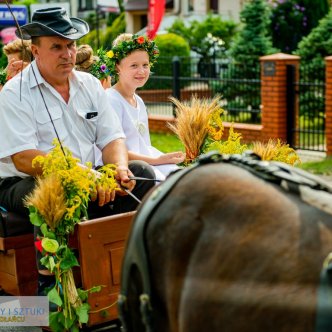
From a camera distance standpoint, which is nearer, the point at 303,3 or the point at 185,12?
the point at 303,3

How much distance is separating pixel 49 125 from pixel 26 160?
0.87 ft

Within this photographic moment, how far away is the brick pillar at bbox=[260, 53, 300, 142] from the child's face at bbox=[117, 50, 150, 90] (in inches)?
303

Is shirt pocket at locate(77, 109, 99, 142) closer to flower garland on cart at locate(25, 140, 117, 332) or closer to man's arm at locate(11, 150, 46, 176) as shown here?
man's arm at locate(11, 150, 46, 176)

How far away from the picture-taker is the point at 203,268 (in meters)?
2.42

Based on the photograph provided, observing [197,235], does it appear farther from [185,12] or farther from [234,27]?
[185,12]

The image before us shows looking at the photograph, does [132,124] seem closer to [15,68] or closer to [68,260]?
[15,68]

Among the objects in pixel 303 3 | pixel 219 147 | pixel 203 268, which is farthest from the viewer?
pixel 303 3

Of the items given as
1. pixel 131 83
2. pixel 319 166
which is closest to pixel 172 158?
pixel 131 83

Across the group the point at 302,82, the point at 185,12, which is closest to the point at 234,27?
the point at 185,12

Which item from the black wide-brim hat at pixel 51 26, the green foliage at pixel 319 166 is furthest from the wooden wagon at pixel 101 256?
the green foliage at pixel 319 166

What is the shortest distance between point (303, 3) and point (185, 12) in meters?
18.9

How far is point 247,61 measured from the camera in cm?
1555

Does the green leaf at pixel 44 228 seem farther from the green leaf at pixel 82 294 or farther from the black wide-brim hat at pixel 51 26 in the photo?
the black wide-brim hat at pixel 51 26

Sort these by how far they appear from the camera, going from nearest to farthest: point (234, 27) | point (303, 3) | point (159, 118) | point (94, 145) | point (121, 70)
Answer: point (94, 145) → point (121, 70) → point (159, 118) → point (303, 3) → point (234, 27)
